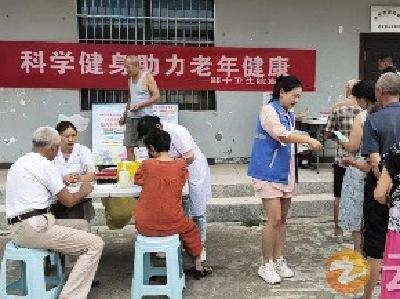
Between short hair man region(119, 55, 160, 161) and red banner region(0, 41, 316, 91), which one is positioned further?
red banner region(0, 41, 316, 91)

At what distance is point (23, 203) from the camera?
4387 mm

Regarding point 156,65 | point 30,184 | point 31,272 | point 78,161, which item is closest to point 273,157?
point 78,161

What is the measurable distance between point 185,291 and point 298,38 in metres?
5.60

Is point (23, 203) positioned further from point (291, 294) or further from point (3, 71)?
point (3, 71)

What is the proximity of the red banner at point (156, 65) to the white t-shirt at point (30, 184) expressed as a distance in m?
4.69

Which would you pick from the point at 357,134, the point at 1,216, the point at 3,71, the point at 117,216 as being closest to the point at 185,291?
the point at 117,216

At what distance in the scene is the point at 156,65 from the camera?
9.02 m

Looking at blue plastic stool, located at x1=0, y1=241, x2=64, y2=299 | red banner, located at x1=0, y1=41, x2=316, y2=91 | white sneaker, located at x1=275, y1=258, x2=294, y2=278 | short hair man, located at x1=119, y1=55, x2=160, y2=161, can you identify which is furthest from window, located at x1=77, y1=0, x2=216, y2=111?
blue plastic stool, located at x1=0, y1=241, x2=64, y2=299

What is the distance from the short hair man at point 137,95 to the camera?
23.8ft

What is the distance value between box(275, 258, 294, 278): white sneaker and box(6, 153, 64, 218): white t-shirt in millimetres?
2226

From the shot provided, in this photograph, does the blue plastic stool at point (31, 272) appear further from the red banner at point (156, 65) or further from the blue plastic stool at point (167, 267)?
the red banner at point (156, 65)

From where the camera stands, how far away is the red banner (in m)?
8.84

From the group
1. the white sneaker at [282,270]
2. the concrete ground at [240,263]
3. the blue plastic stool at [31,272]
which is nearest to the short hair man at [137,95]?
the concrete ground at [240,263]

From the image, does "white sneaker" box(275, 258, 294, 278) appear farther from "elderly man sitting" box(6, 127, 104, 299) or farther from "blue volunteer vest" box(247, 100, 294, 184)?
"elderly man sitting" box(6, 127, 104, 299)
